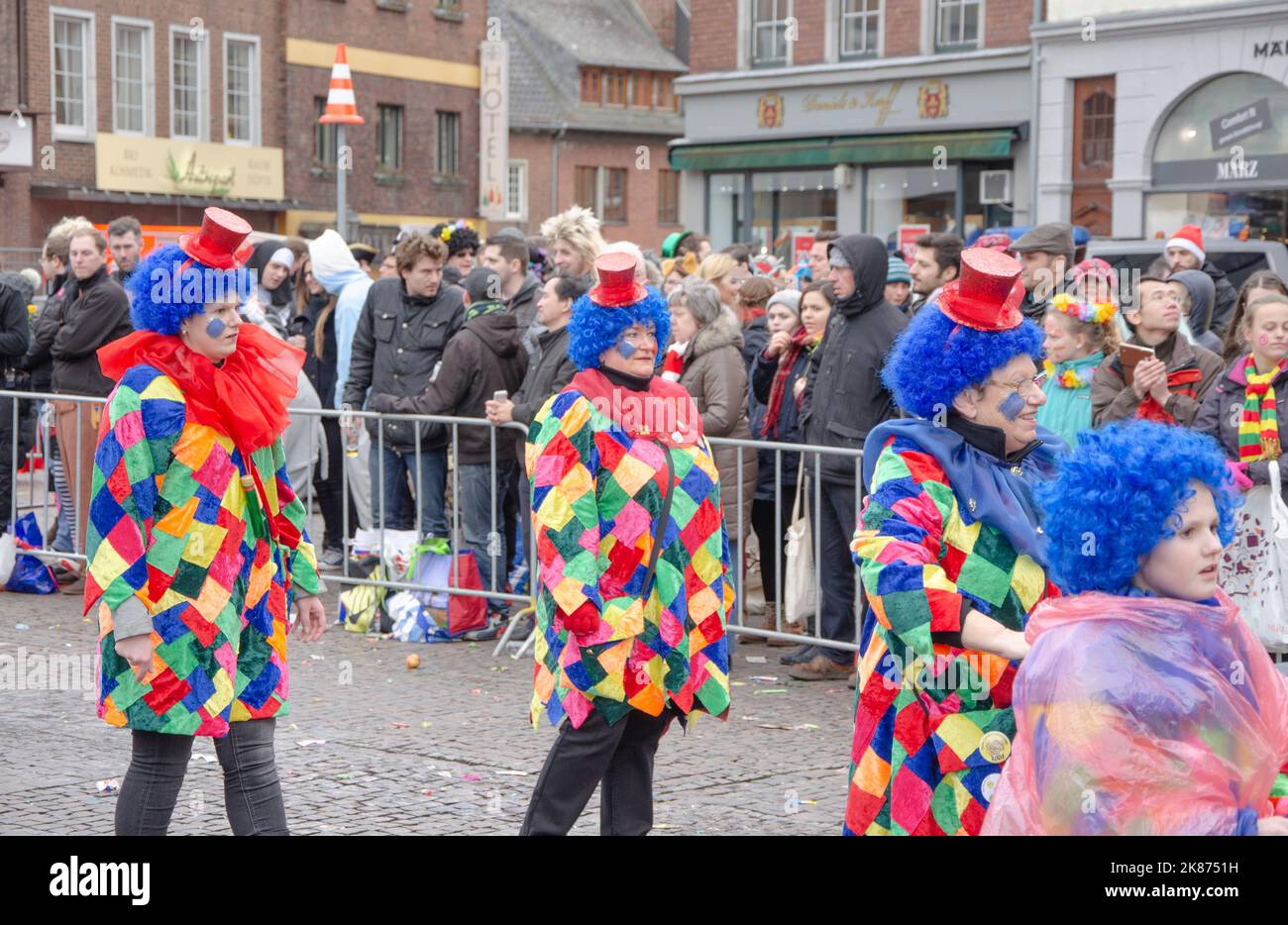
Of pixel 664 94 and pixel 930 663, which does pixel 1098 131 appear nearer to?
pixel 930 663

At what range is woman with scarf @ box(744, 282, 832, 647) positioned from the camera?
952 cm

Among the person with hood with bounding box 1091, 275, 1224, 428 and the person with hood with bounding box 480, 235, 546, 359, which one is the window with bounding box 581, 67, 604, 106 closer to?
the person with hood with bounding box 480, 235, 546, 359

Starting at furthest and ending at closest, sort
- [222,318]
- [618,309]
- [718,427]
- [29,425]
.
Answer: [29,425] → [718,427] → [618,309] → [222,318]

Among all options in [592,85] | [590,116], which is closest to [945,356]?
[590,116]

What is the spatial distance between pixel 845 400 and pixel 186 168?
28780 mm

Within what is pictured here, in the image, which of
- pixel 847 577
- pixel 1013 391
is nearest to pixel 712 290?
pixel 847 577

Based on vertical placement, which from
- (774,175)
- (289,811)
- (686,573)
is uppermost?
(774,175)

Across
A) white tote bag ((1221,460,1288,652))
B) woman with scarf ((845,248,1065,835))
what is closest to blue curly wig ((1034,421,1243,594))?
woman with scarf ((845,248,1065,835))

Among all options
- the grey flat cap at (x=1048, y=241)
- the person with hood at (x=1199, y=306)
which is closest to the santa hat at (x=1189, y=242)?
the person with hood at (x=1199, y=306)

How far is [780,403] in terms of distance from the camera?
9672mm

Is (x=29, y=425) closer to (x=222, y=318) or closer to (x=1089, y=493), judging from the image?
(x=222, y=318)

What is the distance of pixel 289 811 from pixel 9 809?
968 millimetres

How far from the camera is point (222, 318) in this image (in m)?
5.09

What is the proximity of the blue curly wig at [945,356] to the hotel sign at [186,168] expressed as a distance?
103 ft
